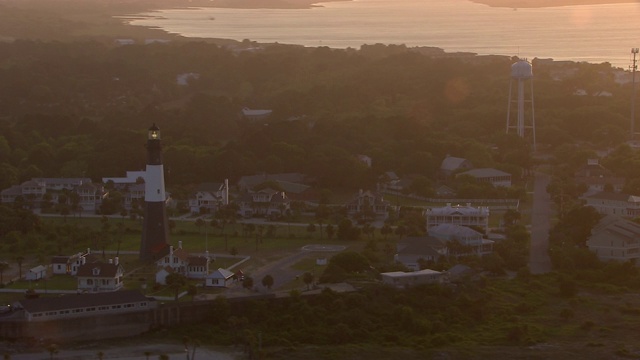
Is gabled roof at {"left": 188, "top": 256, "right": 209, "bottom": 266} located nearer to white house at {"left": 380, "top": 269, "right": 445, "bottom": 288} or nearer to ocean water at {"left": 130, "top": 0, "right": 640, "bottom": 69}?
white house at {"left": 380, "top": 269, "right": 445, "bottom": 288}

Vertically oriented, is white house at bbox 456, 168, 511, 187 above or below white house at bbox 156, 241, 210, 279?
above

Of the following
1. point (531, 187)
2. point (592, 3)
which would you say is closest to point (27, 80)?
point (531, 187)

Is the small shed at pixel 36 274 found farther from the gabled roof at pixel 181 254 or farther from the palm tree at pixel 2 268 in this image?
the gabled roof at pixel 181 254

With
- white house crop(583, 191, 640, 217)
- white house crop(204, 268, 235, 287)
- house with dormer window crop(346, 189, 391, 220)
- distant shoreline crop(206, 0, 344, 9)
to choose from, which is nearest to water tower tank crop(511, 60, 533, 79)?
white house crop(583, 191, 640, 217)

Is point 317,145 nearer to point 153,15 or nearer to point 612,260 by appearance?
point 612,260

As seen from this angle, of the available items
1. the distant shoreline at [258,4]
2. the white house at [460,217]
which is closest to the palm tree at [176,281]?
the white house at [460,217]
